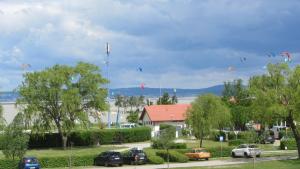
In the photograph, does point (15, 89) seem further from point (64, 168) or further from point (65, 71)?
point (64, 168)

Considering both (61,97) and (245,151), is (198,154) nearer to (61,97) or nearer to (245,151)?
(245,151)

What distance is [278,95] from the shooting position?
5500cm

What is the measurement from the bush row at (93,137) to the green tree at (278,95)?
110 ft

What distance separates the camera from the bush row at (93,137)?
8100cm

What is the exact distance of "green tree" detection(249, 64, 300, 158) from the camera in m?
54.1

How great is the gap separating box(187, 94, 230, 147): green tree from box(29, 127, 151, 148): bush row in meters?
17.5

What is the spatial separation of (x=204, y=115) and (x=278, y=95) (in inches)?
733

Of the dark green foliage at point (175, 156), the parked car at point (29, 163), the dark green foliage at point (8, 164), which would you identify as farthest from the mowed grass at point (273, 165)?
the dark green foliage at point (8, 164)

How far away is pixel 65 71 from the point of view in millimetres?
78188

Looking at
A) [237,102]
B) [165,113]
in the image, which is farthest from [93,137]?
[237,102]

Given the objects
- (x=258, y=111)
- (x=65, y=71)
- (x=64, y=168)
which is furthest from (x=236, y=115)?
(x=64, y=168)

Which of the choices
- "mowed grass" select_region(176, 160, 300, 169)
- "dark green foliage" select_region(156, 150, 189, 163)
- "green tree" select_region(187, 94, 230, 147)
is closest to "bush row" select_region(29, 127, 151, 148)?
"green tree" select_region(187, 94, 230, 147)

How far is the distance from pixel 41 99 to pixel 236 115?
141 feet

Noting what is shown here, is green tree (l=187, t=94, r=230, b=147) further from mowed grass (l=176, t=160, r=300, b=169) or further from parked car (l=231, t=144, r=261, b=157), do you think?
mowed grass (l=176, t=160, r=300, b=169)
